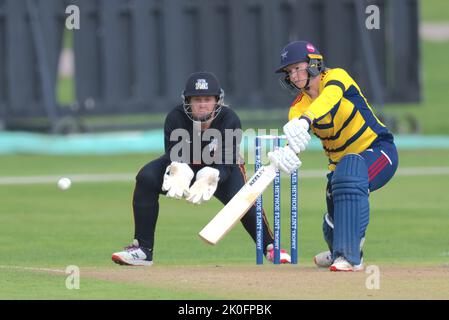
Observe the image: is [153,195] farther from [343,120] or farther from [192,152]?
[343,120]

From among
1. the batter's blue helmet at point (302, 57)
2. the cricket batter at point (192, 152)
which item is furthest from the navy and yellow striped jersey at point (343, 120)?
the cricket batter at point (192, 152)

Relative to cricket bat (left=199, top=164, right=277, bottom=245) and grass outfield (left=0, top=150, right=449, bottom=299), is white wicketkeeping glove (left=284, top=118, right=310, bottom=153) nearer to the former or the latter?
cricket bat (left=199, top=164, right=277, bottom=245)

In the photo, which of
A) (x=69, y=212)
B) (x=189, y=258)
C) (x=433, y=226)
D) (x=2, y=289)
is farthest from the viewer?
Answer: (x=69, y=212)

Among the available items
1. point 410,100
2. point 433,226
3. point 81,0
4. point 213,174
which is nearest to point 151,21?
point 81,0

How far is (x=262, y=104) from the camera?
27.9 m

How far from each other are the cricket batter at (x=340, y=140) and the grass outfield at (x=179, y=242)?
347 mm

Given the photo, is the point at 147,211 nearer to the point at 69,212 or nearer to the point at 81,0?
the point at 69,212

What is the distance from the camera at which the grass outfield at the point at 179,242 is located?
962 cm

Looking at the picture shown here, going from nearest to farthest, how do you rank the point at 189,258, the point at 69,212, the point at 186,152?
the point at 186,152, the point at 189,258, the point at 69,212

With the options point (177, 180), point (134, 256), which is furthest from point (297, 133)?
point (134, 256)

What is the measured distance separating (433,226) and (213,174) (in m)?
5.27

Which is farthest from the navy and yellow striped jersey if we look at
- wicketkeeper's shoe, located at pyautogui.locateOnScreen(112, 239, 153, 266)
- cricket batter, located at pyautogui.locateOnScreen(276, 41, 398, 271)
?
wicketkeeper's shoe, located at pyautogui.locateOnScreen(112, 239, 153, 266)

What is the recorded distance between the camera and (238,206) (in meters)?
10.4

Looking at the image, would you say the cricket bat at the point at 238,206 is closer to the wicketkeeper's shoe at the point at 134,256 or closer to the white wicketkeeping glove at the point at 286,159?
the white wicketkeeping glove at the point at 286,159
